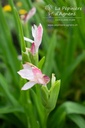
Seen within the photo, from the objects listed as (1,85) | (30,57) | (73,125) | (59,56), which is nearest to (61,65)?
(59,56)

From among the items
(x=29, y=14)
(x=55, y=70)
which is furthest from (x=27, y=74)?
(x=55, y=70)

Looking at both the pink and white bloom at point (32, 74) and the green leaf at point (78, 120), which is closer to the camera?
the pink and white bloom at point (32, 74)

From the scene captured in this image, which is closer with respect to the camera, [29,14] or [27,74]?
[27,74]

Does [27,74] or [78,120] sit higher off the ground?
[27,74]

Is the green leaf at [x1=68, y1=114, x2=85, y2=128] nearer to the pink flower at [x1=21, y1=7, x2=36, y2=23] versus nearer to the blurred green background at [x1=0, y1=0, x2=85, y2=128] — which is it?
the blurred green background at [x1=0, y1=0, x2=85, y2=128]

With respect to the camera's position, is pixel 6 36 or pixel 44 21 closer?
pixel 6 36

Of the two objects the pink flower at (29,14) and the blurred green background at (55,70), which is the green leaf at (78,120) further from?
the pink flower at (29,14)

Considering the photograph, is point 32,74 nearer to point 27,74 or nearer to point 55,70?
point 27,74

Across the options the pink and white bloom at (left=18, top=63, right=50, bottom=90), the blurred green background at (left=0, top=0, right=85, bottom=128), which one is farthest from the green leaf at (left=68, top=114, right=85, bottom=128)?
the pink and white bloom at (left=18, top=63, right=50, bottom=90)

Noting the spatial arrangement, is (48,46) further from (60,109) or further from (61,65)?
(60,109)

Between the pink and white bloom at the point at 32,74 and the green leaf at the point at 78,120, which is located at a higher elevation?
the pink and white bloom at the point at 32,74

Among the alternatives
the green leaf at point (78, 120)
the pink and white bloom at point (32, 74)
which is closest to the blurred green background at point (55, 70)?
the green leaf at point (78, 120)
